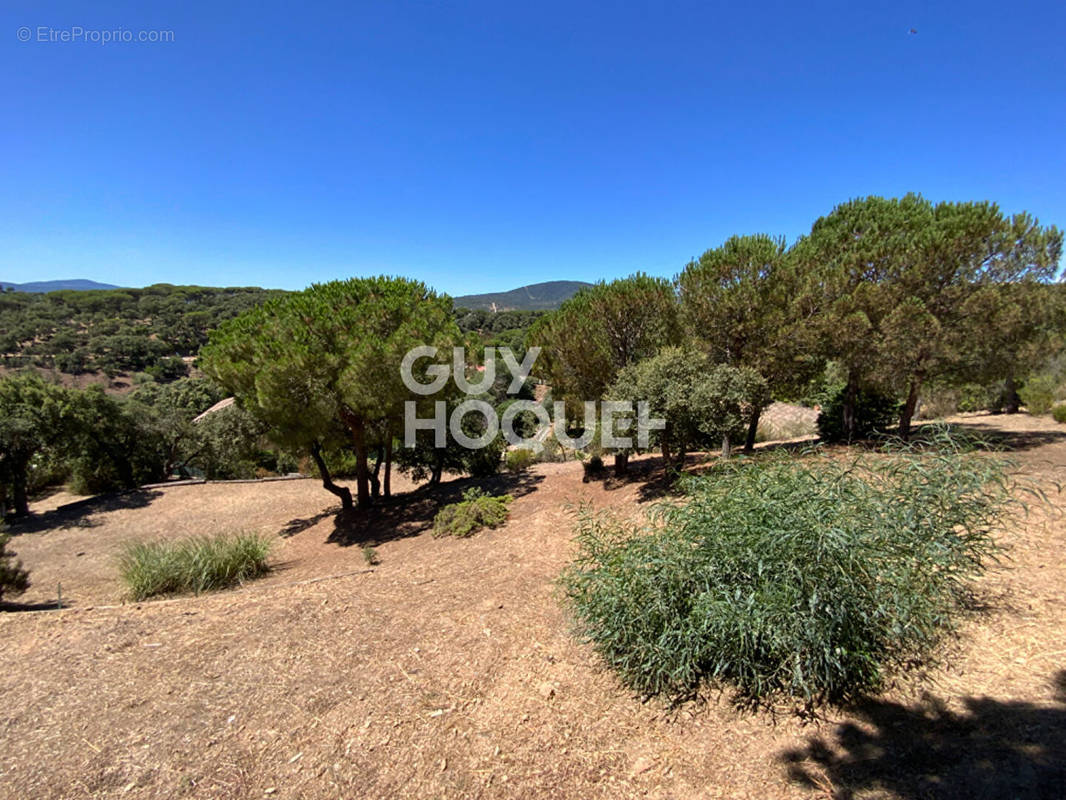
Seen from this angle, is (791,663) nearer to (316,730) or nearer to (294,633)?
(316,730)

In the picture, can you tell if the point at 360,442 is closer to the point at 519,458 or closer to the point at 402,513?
the point at 402,513

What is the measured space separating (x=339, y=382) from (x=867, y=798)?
8.16m

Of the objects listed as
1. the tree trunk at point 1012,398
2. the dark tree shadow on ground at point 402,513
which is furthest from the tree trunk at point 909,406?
the tree trunk at point 1012,398

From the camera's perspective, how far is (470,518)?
8.08 metres

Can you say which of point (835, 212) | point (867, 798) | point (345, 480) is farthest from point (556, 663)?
point (345, 480)

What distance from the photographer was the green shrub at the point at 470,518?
7973 millimetres

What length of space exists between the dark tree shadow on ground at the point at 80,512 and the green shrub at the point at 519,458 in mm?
9992

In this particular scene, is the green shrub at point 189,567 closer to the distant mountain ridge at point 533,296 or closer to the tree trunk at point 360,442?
the tree trunk at point 360,442

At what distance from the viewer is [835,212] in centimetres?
1055

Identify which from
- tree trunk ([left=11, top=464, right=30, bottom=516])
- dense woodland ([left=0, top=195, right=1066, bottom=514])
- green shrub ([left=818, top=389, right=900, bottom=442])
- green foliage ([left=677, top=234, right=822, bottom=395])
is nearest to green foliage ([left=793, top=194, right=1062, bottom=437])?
dense woodland ([left=0, top=195, right=1066, bottom=514])

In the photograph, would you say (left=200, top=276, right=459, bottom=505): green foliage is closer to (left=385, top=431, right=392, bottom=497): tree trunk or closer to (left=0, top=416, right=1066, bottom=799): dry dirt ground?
(left=385, top=431, right=392, bottom=497): tree trunk

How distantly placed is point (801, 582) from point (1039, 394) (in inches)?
694

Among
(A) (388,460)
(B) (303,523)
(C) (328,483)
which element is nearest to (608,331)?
(A) (388,460)

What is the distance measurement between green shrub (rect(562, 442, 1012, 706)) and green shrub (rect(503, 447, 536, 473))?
1187cm
